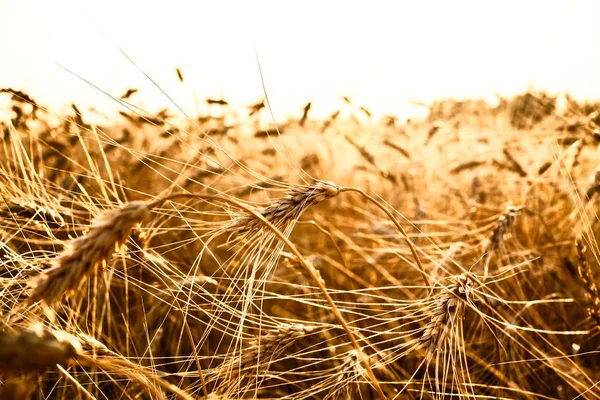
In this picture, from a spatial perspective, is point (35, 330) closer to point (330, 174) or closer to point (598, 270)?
point (598, 270)

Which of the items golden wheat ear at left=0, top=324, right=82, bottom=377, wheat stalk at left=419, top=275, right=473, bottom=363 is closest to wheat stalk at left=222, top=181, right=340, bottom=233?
wheat stalk at left=419, top=275, right=473, bottom=363

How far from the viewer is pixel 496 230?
1961mm

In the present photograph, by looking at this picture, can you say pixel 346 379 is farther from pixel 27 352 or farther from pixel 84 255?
pixel 27 352

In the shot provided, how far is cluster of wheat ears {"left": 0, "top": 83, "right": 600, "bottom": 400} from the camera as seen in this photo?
3.81 feet

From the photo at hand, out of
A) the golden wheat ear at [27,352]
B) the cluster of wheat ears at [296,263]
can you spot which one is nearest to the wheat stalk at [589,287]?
the cluster of wheat ears at [296,263]

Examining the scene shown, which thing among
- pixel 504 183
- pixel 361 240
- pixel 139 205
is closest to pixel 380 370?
pixel 139 205

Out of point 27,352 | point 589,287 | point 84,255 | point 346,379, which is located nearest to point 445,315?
point 346,379

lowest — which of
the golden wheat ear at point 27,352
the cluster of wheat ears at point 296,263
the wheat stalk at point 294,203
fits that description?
the cluster of wheat ears at point 296,263

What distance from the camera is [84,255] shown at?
2.81ft

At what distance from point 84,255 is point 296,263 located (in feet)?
2.96

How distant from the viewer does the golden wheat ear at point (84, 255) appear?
0.83 metres

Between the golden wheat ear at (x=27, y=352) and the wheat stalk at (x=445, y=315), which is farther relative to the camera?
the wheat stalk at (x=445, y=315)

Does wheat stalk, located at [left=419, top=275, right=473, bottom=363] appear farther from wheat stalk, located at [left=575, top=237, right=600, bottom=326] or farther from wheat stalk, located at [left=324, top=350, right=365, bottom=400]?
wheat stalk, located at [left=575, top=237, right=600, bottom=326]

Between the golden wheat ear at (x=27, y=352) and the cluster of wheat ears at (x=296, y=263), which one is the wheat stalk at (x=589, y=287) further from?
the golden wheat ear at (x=27, y=352)
